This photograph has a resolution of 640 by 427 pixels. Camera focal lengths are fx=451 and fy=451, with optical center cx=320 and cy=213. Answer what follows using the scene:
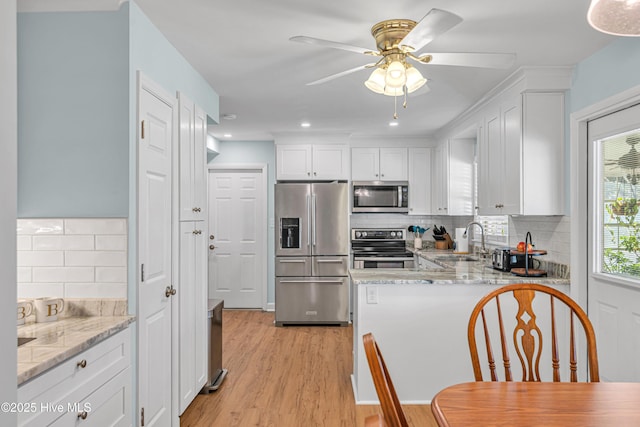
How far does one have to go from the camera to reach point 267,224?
6293mm

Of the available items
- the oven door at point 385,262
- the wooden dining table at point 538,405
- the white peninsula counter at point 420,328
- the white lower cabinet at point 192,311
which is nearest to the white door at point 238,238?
the oven door at point 385,262

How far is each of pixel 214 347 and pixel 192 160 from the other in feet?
4.97

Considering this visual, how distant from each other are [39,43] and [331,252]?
155 inches

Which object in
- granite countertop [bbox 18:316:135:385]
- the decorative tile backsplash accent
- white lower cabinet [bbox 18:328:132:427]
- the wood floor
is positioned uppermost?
the decorative tile backsplash accent

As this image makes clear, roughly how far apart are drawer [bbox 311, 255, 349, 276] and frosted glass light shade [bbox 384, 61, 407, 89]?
11.4ft

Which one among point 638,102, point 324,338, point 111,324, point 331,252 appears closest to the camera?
point 111,324

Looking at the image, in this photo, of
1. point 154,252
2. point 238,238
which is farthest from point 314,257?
point 154,252

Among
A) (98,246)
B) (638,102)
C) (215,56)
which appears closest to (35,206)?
(98,246)

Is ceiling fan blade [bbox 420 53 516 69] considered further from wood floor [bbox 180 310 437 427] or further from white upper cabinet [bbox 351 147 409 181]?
white upper cabinet [bbox 351 147 409 181]

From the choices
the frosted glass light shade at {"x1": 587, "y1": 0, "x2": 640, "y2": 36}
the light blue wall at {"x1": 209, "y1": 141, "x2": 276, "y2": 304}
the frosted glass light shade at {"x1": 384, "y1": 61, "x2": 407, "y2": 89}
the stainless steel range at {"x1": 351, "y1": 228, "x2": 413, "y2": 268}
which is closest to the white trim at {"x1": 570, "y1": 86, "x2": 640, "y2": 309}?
the frosted glass light shade at {"x1": 384, "y1": 61, "x2": 407, "y2": 89}

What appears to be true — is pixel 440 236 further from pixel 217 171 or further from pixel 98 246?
pixel 98 246

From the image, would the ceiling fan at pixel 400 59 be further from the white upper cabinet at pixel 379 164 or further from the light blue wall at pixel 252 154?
the light blue wall at pixel 252 154

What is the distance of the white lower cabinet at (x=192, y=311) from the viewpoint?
2875 millimetres

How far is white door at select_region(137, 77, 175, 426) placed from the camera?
2.22m
